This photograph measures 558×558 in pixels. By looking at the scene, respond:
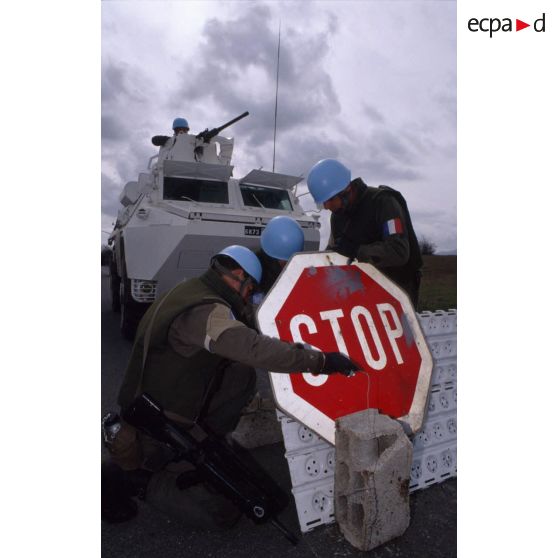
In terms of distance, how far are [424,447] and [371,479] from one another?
739mm

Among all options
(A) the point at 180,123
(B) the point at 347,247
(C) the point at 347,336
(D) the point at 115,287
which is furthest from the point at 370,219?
(D) the point at 115,287

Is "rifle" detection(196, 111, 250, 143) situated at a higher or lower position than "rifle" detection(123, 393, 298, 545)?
higher

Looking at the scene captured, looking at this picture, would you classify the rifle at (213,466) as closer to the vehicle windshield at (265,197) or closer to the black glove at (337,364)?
the black glove at (337,364)

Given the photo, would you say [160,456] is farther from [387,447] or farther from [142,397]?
[387,447]

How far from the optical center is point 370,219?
113 inches

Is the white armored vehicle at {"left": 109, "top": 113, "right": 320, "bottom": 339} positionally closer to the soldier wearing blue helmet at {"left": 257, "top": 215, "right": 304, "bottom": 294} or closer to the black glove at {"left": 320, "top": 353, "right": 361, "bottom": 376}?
the soldier wearing blue helmet at {"left": 257, "top": 215, "right": 304, "bottom": 294}

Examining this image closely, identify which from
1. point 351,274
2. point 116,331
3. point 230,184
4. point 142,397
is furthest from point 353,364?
point 116,331

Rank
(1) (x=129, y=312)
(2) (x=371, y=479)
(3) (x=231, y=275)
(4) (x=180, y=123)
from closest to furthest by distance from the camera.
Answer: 1. (2) (x=371, y=479)
2. (3) (x=231, y=275)
3. (1) (x=129, y=312)
4. (4) (x=180, y=123)

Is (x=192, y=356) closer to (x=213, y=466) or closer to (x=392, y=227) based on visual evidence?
(x=213, y=466)

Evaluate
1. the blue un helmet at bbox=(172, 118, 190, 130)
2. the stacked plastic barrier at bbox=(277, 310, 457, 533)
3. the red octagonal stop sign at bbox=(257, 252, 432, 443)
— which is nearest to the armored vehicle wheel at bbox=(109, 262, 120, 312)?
the blue un helmet at bbox=(172, 118, 190, 130)

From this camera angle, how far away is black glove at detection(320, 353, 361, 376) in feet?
6.55

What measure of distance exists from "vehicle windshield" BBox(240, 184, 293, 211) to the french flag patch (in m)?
3.38

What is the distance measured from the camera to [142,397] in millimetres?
1995

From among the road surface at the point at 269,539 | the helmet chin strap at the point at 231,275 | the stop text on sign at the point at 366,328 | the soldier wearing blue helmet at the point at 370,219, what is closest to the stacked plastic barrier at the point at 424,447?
the road surface at the point at 269,539
